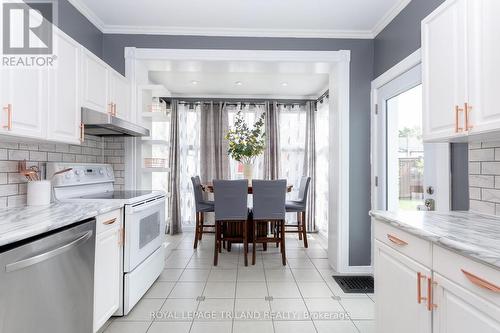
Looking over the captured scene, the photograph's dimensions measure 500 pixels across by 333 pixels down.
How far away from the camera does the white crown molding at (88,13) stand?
246cm

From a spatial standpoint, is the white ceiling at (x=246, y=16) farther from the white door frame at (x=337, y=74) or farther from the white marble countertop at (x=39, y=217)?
the white marble countertop at (x=39, y=217)

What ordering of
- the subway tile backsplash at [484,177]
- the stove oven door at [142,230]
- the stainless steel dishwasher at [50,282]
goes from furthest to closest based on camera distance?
the stove oven door at [142,230] → the subway tile backsplash at [484,177] → the stainless steel dishwasher at [50,282]

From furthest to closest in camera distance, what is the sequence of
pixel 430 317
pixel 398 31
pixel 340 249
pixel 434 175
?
pixel 340 249 < pixel 398 31 < pixel 434 175 < pixel 430 317

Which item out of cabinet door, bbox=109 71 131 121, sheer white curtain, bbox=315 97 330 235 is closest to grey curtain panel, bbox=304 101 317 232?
sheer white curtain, bbox=315 97 330 235

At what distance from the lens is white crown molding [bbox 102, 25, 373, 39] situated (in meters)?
2.92

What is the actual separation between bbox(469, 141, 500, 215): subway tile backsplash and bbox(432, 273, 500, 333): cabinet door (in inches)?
31.4

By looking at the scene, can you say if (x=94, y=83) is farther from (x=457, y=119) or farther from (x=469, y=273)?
(x=469, y=273)

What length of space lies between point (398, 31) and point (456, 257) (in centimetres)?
225

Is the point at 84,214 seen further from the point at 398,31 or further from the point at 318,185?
the point at 318,185

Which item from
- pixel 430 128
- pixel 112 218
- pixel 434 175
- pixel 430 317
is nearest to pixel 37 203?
pixel 112 218

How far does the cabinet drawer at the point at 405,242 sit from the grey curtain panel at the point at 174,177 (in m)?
3.80

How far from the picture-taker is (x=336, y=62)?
302 centimetres

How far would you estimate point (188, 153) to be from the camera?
16.5ft

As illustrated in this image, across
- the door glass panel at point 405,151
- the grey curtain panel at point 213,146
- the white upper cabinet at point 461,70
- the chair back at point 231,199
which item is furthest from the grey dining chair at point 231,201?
the white upper cabinet at point 461,70
